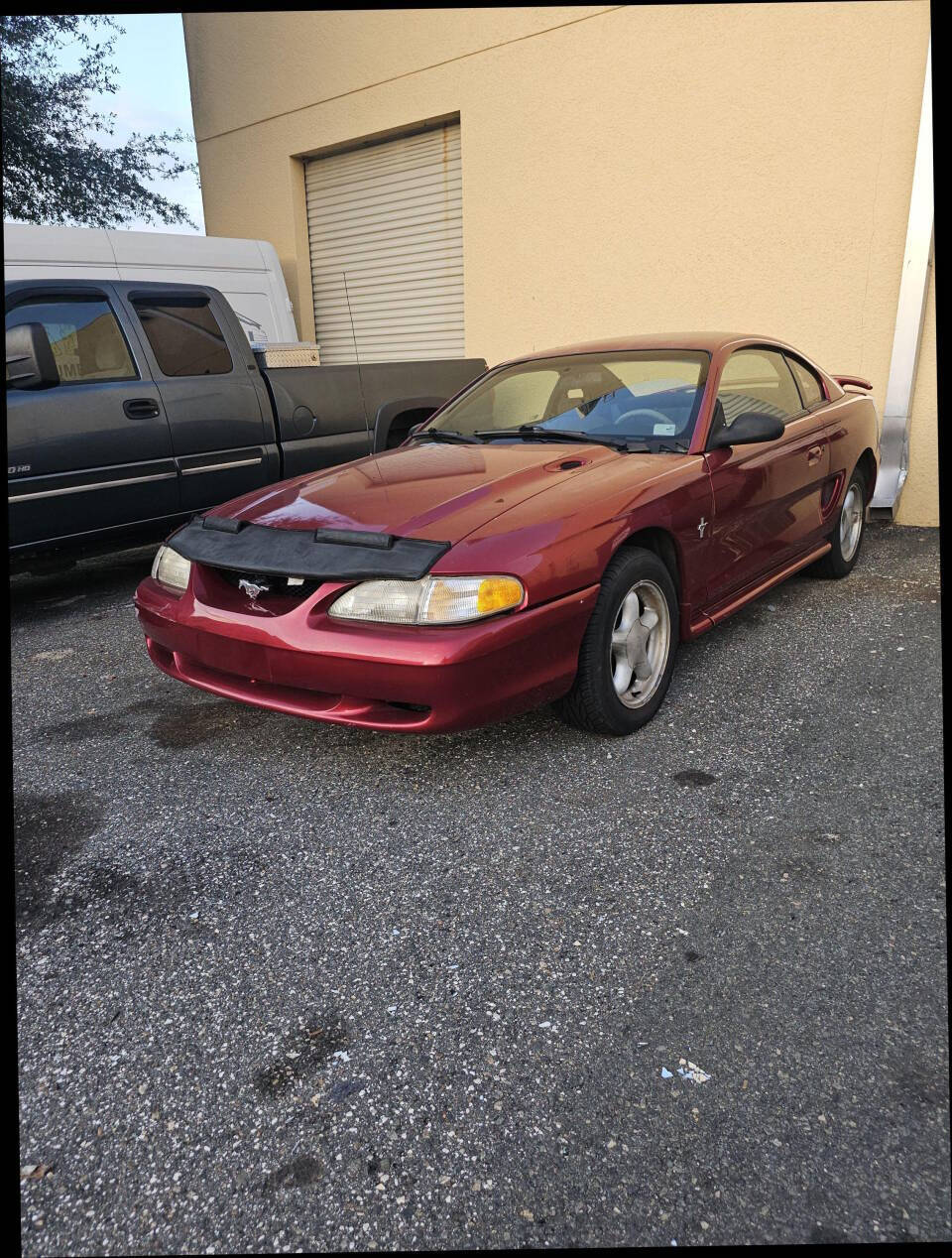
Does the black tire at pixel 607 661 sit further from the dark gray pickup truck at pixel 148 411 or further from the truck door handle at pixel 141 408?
the truck door handle at pixel 141 408

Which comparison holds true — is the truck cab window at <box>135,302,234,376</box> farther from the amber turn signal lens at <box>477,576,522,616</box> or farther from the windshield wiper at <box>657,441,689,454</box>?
the amber turn signal lens at <box>477,576,522,616</box>

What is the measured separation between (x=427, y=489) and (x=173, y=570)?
105cm

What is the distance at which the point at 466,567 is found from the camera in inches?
109

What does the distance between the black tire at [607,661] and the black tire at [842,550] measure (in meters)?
2.10

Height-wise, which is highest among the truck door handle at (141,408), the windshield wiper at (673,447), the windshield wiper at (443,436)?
the truck door handle at (141,408)

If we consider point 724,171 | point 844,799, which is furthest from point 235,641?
point 724,171

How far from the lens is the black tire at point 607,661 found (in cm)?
306

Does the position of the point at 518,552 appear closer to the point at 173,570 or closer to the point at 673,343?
the point at 173,570

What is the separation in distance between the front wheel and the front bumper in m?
2.66

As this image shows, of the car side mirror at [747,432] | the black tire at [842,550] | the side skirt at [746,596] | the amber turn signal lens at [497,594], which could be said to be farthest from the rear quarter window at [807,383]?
the amber turn signal lens at [497,594]

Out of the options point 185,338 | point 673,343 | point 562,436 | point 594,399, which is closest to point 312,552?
point 562,436

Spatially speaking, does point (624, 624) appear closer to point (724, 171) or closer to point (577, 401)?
point (577, 401)

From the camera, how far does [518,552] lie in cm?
286

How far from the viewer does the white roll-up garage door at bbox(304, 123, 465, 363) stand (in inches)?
363
